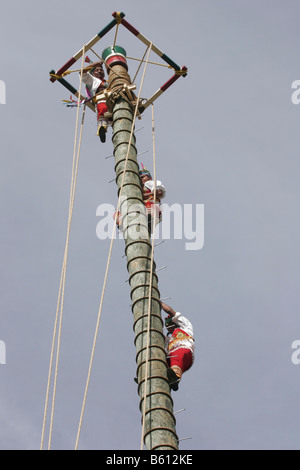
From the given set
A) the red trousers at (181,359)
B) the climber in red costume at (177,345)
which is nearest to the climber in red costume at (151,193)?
the climber in red costume at (177,345)

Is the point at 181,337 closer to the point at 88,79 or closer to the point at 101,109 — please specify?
the point at 101,109

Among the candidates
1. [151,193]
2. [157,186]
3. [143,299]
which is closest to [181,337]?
[143,299]

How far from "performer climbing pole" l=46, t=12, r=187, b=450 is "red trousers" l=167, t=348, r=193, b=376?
783 mm

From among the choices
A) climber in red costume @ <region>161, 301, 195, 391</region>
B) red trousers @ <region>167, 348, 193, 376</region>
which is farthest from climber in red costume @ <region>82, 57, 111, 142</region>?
red trousers @ <region>167, 348, 193, 376</region>

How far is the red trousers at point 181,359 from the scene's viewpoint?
8727 millimetres

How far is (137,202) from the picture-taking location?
9.25 metres

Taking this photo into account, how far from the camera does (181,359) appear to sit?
880 centimetres

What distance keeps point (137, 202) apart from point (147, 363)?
99.7 inches

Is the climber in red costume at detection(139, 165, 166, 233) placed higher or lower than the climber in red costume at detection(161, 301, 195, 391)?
higher

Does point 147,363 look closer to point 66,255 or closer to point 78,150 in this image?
point 66,255

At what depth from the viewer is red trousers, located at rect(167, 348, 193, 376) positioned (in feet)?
28.6

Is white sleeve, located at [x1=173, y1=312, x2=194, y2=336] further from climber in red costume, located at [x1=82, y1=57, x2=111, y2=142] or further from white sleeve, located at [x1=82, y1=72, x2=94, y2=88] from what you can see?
white sleeve, located at [x1=82, y1=72, x2=94, y2=88]

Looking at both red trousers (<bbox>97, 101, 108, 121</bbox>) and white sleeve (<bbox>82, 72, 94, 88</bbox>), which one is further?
white sleeve (<bbox>82, 72, 94, 88</bbox>)
